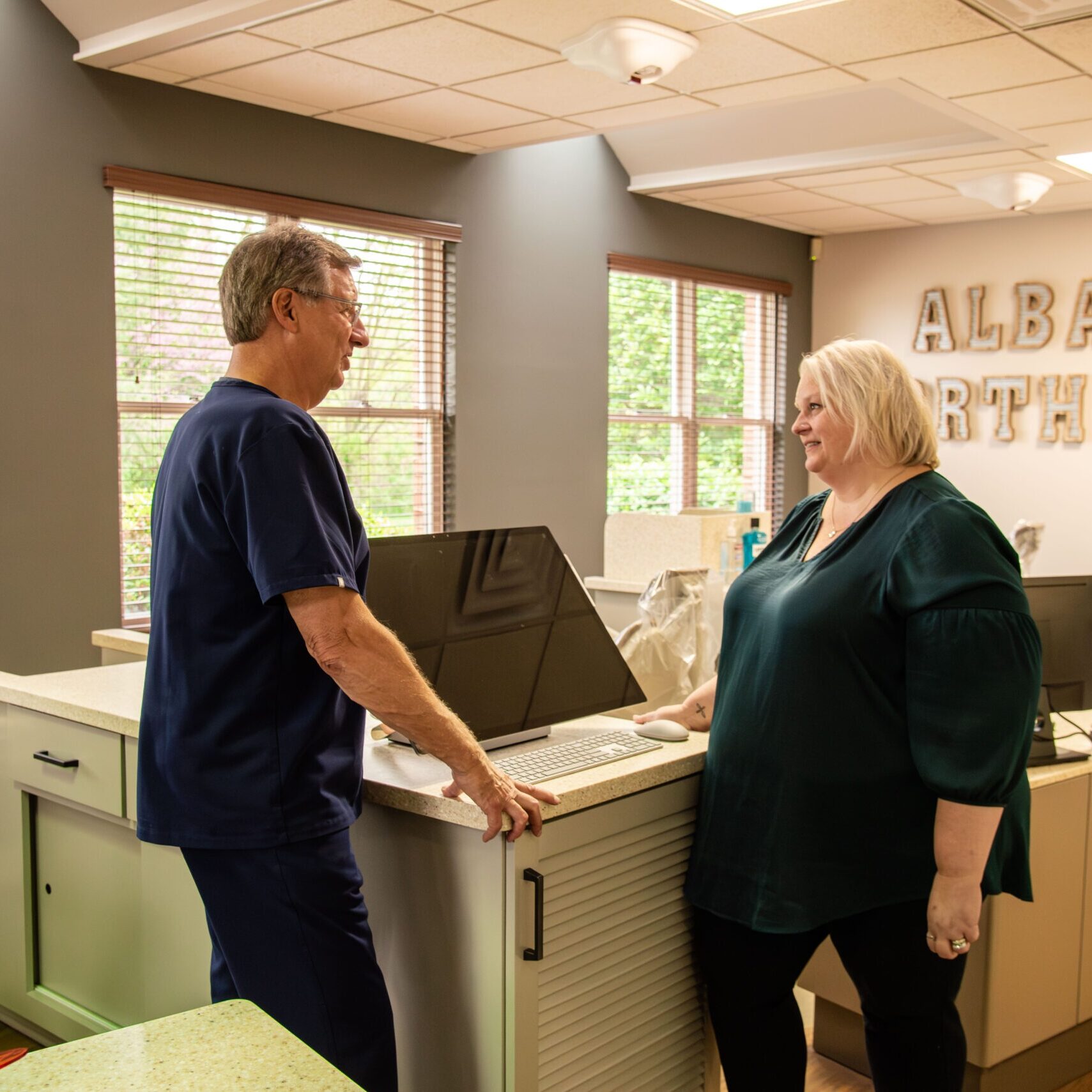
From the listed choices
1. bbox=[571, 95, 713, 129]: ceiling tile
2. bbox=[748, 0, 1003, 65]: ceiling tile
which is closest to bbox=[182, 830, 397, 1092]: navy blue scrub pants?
bbox=[748, 0, 1003, 65]: ceiling tile

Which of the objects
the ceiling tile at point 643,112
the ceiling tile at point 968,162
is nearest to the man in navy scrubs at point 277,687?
the ceiling tile at point 643,112

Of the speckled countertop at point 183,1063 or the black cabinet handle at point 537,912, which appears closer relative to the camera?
the speckled countertop at point 183,1063

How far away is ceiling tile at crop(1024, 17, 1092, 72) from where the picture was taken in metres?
3.29

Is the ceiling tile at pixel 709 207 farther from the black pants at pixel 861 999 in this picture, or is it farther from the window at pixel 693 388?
the black pants at pixel 861 999

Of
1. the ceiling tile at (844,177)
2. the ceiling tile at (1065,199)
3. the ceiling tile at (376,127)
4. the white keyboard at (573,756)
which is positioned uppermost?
the ceiling tile at (844,177)

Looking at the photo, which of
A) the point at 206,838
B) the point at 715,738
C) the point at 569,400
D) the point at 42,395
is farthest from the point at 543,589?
the point at 569,400

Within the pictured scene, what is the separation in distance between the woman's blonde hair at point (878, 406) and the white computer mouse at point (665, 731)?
1.73 ft

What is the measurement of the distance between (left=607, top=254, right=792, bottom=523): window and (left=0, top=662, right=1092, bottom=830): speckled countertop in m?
3.53

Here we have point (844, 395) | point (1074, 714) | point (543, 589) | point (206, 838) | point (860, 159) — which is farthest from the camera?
point (860, 159)

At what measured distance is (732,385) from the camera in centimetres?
658

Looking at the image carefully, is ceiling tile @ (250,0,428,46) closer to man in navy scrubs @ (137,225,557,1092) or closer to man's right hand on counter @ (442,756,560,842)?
man in navy scrubs @ (137,225,557,1092)

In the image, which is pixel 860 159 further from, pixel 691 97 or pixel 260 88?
pixel 260 88

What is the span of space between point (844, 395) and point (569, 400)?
3748 mm

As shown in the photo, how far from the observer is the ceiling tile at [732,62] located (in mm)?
3430
